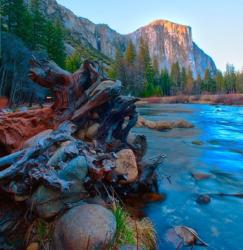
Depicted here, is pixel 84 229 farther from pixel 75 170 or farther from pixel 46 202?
pixel 75 170

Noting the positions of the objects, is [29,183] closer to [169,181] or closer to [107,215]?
[107,215]

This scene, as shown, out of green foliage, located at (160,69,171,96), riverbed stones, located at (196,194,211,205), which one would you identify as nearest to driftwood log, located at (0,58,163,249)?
riverbed stones, located at (196,194,211,205)

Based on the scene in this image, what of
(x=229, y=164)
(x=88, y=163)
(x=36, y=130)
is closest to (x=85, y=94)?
(x=36, y=130)

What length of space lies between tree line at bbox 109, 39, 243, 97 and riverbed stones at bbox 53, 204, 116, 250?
5252 cm

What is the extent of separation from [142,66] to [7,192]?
274 feet

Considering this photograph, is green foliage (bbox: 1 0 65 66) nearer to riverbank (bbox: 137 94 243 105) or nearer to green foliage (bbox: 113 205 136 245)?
riverbank (bbox: 137 94 243 105)

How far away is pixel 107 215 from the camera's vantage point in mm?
5359

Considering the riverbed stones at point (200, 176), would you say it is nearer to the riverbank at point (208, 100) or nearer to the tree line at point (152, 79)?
the tree line at point (152, 79)

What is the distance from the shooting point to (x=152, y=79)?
94.1 metres

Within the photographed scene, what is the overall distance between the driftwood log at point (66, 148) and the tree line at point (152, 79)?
158 ft

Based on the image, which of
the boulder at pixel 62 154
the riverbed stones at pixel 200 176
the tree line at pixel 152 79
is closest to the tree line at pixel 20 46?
the tree line at pixel 152 79

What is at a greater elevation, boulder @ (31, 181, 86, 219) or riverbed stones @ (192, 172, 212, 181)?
boulder @ (31, 181, 86, 219)

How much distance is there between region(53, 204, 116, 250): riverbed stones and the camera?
4.89 metres

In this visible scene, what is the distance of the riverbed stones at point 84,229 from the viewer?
193 inches
